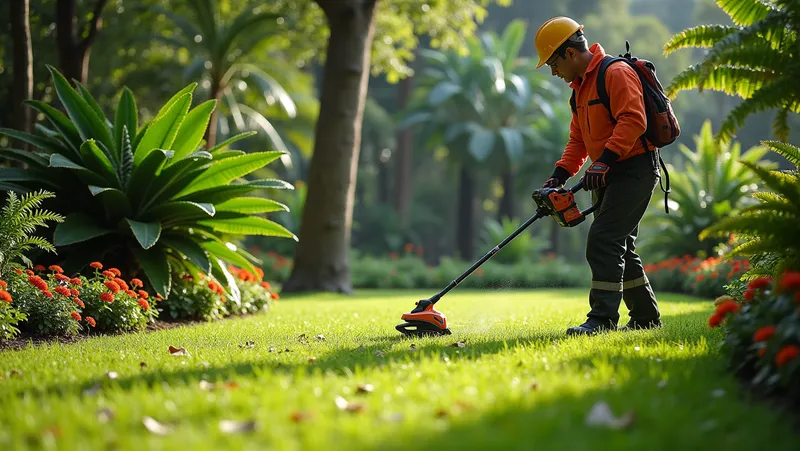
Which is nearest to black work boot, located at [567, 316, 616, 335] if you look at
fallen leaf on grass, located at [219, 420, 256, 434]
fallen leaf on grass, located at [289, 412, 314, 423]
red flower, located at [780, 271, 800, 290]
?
red flower, located at [780, 271, 800, 290]

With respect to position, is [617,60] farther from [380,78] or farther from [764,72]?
[380,78]

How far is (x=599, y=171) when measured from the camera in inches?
221

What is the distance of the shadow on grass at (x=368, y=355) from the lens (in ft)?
13.1

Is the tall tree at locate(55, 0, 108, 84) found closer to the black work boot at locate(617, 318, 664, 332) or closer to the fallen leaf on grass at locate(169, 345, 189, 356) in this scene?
the fallen leaf on grass at locate(169, 345, 189, 356)

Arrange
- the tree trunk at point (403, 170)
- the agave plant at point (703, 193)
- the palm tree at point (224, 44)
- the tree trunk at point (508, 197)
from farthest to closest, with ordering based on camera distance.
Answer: the tree trunk at point (403, 170)
the tree trunk at point (508, 197)
the palm tree at point (224, 44)
the agave plant at point (703, 193)

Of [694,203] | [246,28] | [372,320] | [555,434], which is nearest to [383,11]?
[246,28]

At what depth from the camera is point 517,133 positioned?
29.8 m

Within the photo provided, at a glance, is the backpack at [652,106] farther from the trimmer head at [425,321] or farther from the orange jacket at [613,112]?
the trimmer head at [425,321]

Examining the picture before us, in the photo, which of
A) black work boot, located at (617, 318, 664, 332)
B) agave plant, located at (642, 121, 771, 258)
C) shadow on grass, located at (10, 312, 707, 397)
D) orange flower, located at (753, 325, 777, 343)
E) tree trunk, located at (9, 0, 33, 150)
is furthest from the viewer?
agave plant, located at (642, 121, 771, 258)

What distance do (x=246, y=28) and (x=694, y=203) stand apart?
9.49m

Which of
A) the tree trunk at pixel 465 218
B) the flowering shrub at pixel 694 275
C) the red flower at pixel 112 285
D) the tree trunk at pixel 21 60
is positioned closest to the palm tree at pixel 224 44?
the tree trunk at pixel 21 60

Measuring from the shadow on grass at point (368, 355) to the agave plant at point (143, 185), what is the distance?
7.28 feet

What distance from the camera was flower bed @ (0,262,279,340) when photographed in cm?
589

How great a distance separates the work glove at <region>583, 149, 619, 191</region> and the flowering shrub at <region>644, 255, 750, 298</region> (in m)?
4.59
